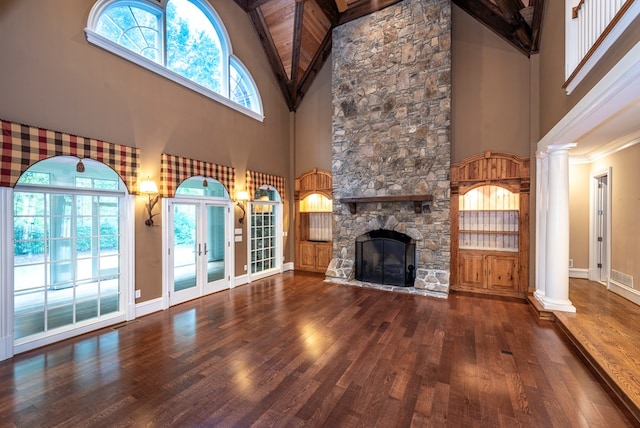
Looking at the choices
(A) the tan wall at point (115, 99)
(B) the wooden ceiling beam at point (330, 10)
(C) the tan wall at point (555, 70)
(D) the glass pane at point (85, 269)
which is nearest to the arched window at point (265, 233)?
(A) the tan wall at point (115, 99)

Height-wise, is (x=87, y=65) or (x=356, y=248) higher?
(x=87, y=65)

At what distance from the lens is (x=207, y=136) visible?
541 centimetres

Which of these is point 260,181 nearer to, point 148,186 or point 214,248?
point 214,248

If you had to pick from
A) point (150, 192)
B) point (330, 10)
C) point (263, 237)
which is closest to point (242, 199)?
point (263, 237)

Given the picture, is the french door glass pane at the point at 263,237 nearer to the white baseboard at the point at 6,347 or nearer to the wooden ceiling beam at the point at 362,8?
the white baseboard at the point at 6,347

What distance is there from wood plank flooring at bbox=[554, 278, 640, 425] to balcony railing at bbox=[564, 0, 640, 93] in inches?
117

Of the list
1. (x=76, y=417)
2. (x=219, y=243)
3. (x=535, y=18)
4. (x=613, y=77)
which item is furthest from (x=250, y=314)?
(x=535, y=18)

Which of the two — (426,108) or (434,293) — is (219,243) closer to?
(434,293)

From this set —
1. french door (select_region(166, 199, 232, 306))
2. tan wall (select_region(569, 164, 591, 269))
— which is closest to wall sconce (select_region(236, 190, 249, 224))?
french door (select_region(166, 199, 232, 306))

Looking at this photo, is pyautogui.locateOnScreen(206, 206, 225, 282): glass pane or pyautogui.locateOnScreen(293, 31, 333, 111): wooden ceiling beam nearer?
pyautogui.locateOnScreen(206, 206, 225, 282): glass pane

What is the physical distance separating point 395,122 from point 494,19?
256 centimetres

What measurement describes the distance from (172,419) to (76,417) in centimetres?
76

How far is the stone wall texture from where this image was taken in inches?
220

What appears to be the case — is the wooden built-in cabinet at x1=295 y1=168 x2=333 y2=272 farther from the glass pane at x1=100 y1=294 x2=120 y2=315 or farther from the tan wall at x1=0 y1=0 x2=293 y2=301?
the glass pane at x1=100 y1=294 x2=120 y2=315
